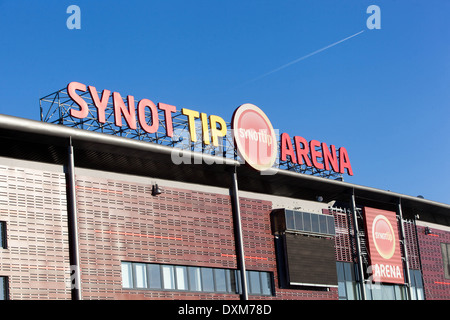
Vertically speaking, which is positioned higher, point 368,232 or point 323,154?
point 323,154

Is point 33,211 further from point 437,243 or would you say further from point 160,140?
point 437,243

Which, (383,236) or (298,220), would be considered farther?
(383,236)

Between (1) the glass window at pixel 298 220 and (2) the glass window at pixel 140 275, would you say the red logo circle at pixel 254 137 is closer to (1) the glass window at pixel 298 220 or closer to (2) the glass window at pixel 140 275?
(1) the glass window at pixel 298 220

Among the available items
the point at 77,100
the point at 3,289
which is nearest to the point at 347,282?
the point at 77,100

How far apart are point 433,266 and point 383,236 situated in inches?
369

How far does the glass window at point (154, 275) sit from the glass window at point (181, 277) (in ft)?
4.71

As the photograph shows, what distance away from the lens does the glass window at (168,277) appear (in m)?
43.2

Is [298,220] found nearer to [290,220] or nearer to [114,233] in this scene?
[290,220]

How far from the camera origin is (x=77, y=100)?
4134cm

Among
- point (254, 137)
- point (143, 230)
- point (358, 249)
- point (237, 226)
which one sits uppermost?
Answer: point (254, 137)

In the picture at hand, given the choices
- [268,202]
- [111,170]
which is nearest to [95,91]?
[111,170]

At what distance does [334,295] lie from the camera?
53.5 m
